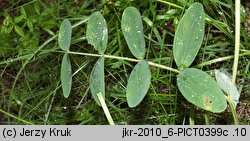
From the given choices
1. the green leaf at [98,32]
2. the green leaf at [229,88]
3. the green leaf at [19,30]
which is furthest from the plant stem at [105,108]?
the green leaf at [19,30]

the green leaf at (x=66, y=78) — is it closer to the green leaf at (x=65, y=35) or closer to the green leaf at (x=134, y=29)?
the green leaf at (x=65, y=35)

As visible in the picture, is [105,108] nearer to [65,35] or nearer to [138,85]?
[138,85]

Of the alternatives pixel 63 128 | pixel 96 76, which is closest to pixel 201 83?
pixel 96 76

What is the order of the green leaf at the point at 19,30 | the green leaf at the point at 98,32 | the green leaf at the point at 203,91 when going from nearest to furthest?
1. the green leaf at the point at 203,91
2. the green leaf at the point at 98,32
3. the green leaf at the point at 19,30

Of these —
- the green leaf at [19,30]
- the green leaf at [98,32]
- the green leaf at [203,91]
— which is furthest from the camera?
the green leaf at [19,30]

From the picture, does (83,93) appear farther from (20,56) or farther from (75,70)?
(20,56)

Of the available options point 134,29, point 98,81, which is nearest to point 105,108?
point 98,81

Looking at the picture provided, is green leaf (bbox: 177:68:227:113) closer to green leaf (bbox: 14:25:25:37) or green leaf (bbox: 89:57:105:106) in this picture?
green leaf (bbox: 89:57:105:106)

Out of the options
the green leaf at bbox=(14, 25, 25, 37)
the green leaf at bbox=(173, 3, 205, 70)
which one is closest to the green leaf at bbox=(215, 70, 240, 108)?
the green leaf at bbox=(173, 3, 205, 70)

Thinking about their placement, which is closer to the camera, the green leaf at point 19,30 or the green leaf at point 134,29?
the green leaf at point 134,29
